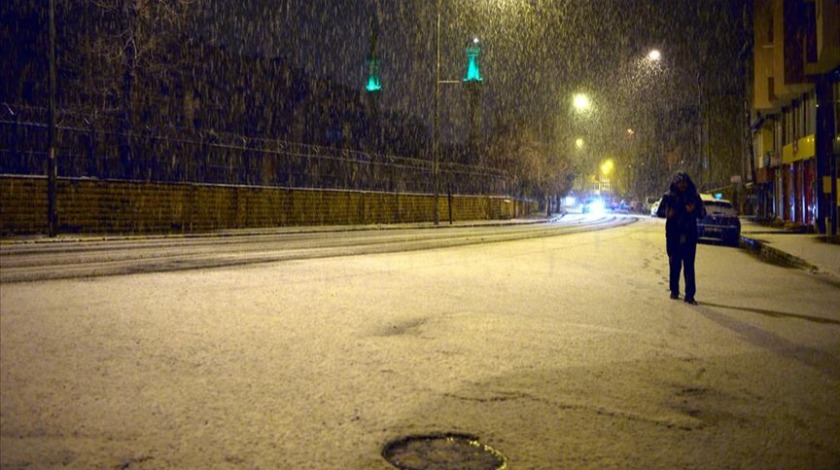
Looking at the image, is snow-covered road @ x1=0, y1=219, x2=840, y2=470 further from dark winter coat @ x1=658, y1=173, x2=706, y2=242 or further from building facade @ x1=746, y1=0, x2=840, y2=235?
building facade @ x1=746, y1=0, x2=840, y2=235

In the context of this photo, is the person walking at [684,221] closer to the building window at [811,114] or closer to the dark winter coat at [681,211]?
the dark winter coat at [681,211]

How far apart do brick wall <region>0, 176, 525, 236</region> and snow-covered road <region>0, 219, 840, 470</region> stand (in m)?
14.6

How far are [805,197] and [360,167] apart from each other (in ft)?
74.7

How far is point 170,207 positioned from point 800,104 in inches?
1206

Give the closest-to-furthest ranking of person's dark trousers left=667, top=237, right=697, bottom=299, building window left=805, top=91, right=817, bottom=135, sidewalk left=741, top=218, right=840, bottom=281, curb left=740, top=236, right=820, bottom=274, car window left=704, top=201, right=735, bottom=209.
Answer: person's dark trousers left=667, top=237, right=697, bottom=299, sidewalk left=741, top=218, right=840, bottom=281, curb left=740, top=236, right=820, bottom=274, car window left=704, top=201, right=735, bottom=209, building window left=805, top=91, right=817, bottom=135

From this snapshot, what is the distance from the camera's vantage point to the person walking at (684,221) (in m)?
9.12

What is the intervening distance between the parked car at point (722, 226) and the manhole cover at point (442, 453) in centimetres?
2083

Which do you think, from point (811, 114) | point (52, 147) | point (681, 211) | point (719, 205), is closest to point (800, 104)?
point (811, 114)

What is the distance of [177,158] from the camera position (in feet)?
89.7

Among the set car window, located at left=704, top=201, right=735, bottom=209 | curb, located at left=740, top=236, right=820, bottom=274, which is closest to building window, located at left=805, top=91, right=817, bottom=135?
curb, located at left=740, top=236, right=820, bottom=274

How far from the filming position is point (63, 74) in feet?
86.5

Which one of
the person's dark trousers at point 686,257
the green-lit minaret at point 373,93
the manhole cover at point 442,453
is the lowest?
the manhole cover at point 442,453

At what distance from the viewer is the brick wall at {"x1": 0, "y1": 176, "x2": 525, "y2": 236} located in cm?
2197

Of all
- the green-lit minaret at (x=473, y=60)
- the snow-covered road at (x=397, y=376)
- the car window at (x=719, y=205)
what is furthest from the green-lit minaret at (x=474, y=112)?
the snow-covered road at (x=397, y=376)
